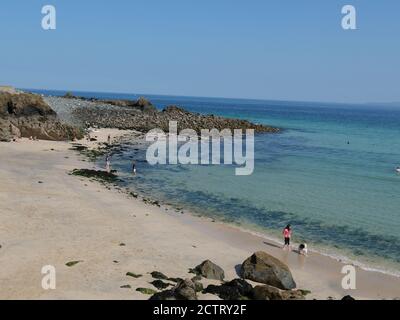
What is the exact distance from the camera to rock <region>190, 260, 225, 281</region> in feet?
61.2

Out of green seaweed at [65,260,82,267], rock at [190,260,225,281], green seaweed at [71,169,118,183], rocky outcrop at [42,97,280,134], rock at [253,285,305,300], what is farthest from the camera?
rocky outcrop at [42,97,280,134]

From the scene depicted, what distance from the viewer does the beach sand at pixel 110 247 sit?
17.4 metres

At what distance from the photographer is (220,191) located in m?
38.6

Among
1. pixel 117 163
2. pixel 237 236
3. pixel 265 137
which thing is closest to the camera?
pixel 237 236

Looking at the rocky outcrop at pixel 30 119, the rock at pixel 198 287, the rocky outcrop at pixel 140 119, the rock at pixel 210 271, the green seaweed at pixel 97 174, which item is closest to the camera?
the rock at pixel 198 287

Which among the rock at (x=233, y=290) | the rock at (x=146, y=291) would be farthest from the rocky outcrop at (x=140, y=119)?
the rock at (x=146, y=291)

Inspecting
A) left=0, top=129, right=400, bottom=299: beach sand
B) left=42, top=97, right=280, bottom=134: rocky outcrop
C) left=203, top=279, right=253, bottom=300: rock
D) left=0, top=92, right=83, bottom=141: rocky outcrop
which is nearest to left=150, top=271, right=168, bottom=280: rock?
left=0, top=129, right=400, bottom=299: beach sand

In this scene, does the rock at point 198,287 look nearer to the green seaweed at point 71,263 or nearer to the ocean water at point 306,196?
the green seaweed at point 71,263

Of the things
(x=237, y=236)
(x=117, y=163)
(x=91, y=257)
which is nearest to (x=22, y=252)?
(x=91, y=257)

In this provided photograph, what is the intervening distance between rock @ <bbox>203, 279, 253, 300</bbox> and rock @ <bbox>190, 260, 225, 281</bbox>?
1201 mm

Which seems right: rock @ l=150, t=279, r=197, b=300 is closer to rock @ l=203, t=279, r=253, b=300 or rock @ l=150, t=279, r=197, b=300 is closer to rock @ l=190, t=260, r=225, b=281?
rock @ l=203, t=279, r=253, b=300

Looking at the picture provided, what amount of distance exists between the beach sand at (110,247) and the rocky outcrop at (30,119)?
2453 centimetres
